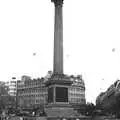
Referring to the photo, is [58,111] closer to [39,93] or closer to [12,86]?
[39,93]

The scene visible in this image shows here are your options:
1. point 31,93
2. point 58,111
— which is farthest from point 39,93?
point 58,111

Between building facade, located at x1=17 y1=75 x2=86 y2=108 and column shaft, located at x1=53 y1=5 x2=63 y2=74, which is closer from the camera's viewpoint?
column shaft, located at x1=53 y1=5 x2=63 y2=74

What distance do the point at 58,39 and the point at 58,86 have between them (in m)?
12.6

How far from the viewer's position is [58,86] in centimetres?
6544

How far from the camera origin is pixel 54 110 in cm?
6381

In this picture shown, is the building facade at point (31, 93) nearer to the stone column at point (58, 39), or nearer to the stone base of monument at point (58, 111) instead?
the stone column at point (58, 39)

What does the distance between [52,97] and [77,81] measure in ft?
297

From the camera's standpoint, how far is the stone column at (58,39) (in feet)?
225

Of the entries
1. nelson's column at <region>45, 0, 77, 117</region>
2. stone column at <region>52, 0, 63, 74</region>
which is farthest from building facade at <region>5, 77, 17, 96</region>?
stone column at <region>52, 0, 63, 74</region>

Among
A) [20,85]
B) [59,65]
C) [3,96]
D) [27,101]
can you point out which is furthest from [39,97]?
[59,65]

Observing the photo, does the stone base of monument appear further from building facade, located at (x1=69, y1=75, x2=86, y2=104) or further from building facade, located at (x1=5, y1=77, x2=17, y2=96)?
building facade, located at (x1=5, y1=77, x2=17, y2=96)

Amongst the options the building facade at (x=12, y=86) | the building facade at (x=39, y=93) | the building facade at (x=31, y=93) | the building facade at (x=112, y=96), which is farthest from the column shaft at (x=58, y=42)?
the building facade at (x=12, y=86)

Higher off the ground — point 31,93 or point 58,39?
point 58,39

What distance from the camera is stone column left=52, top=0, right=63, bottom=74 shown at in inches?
2694
